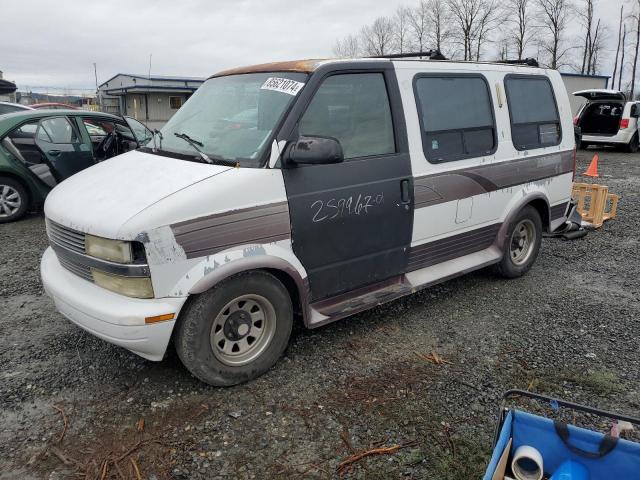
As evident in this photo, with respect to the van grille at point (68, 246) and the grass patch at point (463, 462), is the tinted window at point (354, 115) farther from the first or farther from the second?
the grass patch at point (463, 462)

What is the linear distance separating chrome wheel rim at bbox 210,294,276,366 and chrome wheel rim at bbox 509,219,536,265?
2.97 meters

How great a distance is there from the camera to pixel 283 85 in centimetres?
349

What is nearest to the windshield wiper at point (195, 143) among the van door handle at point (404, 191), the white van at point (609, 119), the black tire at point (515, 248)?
the van door handle at point (404, 191)

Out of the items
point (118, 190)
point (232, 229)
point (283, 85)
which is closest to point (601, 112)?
point (283, 85)

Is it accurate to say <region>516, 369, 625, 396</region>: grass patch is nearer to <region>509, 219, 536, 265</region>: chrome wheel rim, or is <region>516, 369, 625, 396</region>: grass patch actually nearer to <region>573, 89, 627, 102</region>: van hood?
<region>509, 219, 536, 265</region>: chrome wheel rim

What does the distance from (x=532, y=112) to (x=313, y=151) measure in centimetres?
297

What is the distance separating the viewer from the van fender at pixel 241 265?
2967 millimetres

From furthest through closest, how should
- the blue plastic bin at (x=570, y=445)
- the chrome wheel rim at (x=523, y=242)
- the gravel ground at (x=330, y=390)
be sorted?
the chrome wheel rim at (x=523, y=242), the gravel ground at (x=330, y=390), the blue plastic bin at (x=570, y=445)

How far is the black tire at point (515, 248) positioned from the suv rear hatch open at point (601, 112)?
13.4 metres

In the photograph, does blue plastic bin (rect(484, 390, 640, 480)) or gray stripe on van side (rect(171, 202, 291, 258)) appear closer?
blue plastic bin (rect(484, 390, 640, 480))

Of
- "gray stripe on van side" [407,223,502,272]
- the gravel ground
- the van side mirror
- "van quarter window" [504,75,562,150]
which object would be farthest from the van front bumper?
"van quarter window" [504,75,562,150]

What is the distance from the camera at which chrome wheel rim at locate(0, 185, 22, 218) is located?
24.6 feet

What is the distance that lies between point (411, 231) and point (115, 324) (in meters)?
2.29

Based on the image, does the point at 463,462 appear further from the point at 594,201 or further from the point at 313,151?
the point at 594,201
